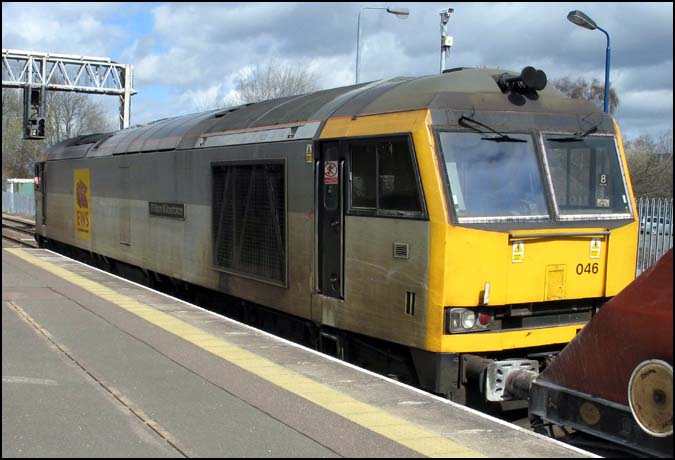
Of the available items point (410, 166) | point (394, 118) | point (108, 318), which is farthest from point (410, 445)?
point (108, 318)

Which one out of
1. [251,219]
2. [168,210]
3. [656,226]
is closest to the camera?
[251,219]

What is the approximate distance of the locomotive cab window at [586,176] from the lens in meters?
6.59

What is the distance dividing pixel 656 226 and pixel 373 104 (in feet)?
33.9

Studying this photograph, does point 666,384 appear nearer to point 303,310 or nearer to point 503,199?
point 503,199

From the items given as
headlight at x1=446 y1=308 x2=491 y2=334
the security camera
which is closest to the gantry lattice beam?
the security camera

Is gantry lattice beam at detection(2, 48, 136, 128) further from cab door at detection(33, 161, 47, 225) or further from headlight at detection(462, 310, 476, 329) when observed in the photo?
headlight at detection(462, 310, 476, 329)

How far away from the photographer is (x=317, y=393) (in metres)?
5.70

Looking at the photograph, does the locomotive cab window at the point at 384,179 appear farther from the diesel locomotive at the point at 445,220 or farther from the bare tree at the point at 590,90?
the bare tree at the point at 590,90

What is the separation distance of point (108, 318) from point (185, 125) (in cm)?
404

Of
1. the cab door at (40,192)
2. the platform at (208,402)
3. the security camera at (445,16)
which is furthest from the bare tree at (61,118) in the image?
the platform at (208,402)

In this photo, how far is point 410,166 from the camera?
6230 mm

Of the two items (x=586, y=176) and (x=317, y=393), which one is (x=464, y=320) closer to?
(x=317, y=393)

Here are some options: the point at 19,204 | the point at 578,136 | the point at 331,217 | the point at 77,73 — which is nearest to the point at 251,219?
the point at 331,217

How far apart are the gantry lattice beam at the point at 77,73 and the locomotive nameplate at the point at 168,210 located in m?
25.7
